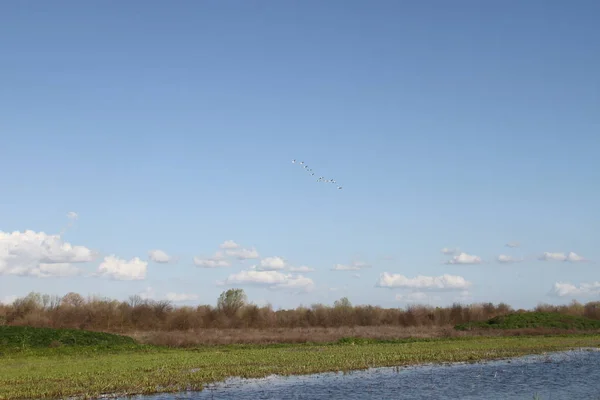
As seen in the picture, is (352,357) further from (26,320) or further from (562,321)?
(26,320)

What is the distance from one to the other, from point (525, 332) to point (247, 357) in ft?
154

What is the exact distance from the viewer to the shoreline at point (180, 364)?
31.5 m

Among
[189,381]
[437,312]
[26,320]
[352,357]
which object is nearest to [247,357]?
[352,357]

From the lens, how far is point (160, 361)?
43906mm

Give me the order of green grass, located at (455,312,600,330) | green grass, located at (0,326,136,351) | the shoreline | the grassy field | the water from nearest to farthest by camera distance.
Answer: the water → the shoreline → the grassy field → green grass, located at (0,326,136,351) → green grass, located at (455,312,600,330)

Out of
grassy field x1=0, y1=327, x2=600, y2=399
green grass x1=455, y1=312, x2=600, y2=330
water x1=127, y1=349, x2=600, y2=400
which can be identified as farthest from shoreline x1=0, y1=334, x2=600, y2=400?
green grass x1=455, y1=312, x2=600, y2=330

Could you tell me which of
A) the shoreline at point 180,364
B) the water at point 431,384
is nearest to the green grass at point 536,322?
the shoreline at point 180,364

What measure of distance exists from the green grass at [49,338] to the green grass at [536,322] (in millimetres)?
51684

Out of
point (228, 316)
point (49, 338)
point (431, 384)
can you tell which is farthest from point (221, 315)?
point (431, 384)

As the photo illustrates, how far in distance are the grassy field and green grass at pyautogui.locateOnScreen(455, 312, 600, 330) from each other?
69.6 feet

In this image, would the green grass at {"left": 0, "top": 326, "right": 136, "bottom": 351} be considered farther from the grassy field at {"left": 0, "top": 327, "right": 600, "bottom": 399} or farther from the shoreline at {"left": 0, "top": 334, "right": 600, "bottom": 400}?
the shoreline at {"left": 0, "top": 334, "right": 600, "bottom": 400}

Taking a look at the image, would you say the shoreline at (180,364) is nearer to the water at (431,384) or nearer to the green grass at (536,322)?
the water at (431,384)

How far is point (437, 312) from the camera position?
116 m

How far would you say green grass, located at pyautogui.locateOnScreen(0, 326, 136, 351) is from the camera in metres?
57.2
